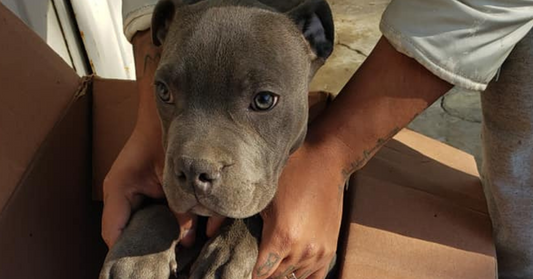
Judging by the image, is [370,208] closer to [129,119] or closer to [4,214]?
[129,119]

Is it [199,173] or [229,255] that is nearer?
[199,173]

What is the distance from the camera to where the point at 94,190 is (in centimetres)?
167

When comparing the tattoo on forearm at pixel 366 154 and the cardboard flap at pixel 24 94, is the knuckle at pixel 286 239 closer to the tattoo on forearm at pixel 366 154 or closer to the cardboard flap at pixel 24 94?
the tattoo on forearm at pixel 366 154

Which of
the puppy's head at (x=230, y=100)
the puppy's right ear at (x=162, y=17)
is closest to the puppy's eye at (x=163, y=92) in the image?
the puppy's head at (x=230, y=100)

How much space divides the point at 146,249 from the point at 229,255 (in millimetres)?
163

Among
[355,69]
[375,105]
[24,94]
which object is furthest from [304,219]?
[355,69]

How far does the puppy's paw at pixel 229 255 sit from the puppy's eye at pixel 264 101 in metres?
0.27

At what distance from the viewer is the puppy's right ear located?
1258mm

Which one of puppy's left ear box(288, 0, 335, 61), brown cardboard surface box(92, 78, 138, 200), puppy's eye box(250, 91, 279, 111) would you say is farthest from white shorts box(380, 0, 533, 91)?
brown cardboard surface box(92, 78, 138, 200)

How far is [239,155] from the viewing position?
1093 millimetres

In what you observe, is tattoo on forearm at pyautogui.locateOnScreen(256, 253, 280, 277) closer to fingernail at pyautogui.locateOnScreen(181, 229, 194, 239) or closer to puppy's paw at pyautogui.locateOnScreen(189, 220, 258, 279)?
puppy's paw at pyautogui.locateOnScreen(189, 220, 258, 279)

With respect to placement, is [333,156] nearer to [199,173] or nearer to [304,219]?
[304,219]

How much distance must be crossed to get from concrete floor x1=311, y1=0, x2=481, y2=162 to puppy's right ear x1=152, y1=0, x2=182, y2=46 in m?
1.36

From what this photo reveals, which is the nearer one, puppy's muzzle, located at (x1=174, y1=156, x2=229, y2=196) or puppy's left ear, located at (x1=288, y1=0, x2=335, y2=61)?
puppy's muzzle, located at (x1=174, y1=156, x2=229, y2=196)
